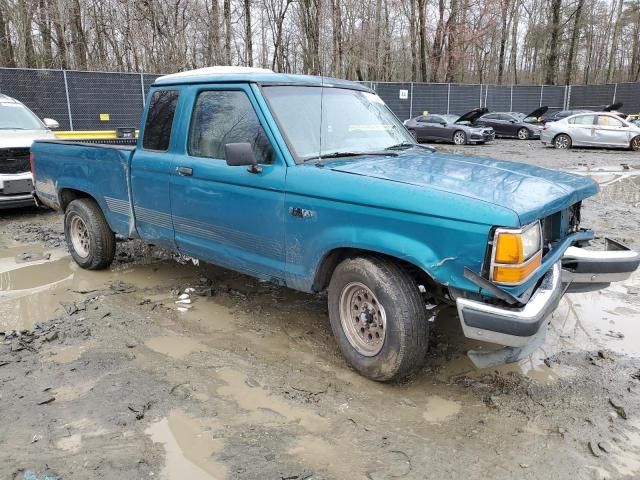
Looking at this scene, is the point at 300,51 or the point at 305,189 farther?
the point at 300,51

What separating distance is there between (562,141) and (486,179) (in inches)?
764

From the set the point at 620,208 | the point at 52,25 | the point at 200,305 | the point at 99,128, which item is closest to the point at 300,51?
the point at 52,25

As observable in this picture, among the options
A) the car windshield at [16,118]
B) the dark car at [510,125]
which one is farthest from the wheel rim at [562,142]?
the car windshield at [16,118]

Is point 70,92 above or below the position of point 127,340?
above

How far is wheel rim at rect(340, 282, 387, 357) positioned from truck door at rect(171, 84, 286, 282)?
23.1 inches

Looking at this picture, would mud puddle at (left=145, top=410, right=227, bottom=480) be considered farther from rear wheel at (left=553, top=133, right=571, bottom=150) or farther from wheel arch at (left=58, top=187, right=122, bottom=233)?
rear wheel at (left=553, top=133, right=571, bottom=150)

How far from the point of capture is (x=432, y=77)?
3638 cm

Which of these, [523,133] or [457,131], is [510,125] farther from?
[457,131]

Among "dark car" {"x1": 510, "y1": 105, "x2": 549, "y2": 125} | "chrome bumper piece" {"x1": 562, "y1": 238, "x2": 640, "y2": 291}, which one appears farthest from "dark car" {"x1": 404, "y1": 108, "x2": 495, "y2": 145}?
"chrome bumper piece" {"x1": 562, "y1": 238, "x2": 640, "y2": 291}

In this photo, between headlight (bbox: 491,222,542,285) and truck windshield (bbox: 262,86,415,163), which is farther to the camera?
truck windshield (bbox: 262,86,415,163)

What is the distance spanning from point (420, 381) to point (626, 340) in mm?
1882

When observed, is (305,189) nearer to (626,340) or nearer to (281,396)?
(281,396)

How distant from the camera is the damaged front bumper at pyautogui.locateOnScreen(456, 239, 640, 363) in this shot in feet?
9.53

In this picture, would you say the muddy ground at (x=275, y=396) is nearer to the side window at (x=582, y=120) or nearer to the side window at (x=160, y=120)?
the side window at (x=160, y=120)
